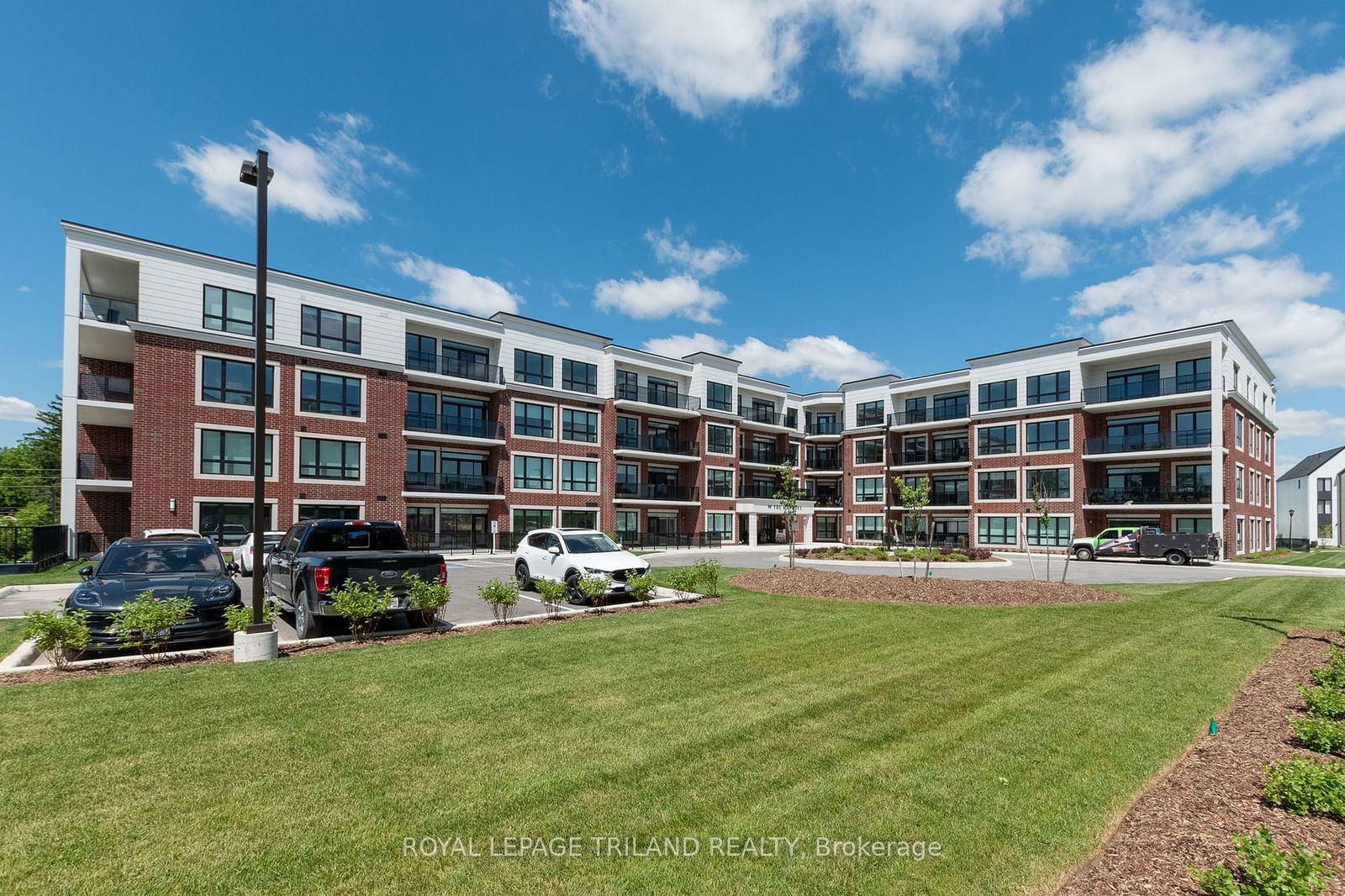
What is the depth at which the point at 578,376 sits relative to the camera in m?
41.1

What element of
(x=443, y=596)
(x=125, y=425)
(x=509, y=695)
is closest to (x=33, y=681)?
(x=443, y=596)

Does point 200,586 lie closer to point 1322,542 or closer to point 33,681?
point 33,681

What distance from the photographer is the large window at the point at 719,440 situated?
1849 inches

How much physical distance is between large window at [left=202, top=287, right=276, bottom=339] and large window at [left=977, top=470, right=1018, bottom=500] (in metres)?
44.7

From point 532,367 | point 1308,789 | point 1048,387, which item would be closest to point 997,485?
point 1048,387

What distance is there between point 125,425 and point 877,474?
1920 inches

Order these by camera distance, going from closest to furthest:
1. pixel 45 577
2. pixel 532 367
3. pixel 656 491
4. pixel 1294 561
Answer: pixel 45 577 → pixel 1294 561 → pixel 532 367 → pixel 656 491

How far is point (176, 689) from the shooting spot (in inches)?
273

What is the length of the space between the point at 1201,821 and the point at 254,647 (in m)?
10.1

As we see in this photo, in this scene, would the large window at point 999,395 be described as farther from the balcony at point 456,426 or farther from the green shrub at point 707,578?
the green shrub at point 707,578

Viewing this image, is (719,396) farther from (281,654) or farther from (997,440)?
(281,654)

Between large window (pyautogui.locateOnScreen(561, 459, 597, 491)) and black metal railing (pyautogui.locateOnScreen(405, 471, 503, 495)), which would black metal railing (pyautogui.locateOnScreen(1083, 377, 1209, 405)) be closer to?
large window (pyautogui.locateOnScreen(561, 459, 597, 491))

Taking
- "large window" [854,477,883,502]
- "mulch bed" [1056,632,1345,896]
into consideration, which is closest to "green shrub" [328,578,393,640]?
"mulch bed" [1056,632,1345,896]

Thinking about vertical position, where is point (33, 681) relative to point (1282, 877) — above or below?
below
